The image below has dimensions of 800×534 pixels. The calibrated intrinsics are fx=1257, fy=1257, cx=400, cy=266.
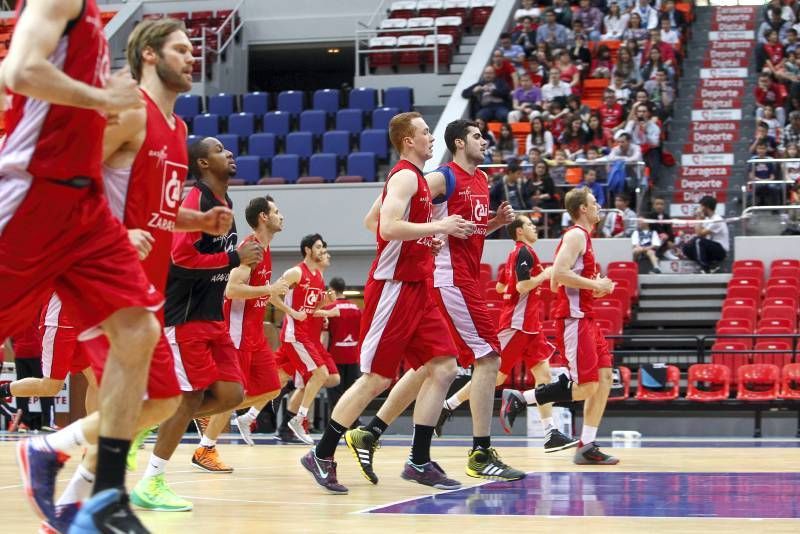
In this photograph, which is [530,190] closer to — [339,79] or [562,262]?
[562,262]

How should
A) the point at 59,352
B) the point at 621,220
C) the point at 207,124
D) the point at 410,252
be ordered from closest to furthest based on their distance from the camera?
the point at 410,252, the point at 59,352, the point at 621,220, the point at 207,124

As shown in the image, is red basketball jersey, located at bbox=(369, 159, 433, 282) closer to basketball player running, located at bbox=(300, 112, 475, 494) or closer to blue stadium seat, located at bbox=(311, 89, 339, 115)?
basketball player running, located at bbox=(300, 112, 475, 494)

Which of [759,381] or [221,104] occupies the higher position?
[221,104]

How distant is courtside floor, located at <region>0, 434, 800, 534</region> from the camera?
17.4 ft

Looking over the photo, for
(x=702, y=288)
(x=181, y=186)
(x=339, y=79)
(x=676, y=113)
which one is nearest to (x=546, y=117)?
(x=676, y=113)

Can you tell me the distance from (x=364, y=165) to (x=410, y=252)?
42.5 ft

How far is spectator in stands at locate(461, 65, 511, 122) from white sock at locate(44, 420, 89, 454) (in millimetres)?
16290

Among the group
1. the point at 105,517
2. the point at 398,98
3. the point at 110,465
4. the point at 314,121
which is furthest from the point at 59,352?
the point at 398,98

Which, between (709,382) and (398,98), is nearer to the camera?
(709,382)

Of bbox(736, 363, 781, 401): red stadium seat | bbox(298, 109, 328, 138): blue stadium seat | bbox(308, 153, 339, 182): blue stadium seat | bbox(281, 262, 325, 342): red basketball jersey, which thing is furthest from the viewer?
bbox(298, 109, 328, 138): blue stadium seat

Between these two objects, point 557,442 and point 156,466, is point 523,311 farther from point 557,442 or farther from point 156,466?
point 156,466

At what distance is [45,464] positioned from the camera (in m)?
4.33

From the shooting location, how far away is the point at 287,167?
20484 millimetres

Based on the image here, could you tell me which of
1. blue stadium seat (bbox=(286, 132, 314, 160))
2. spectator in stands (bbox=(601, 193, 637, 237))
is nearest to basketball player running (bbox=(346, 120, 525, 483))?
spectator in stands (bbox=(601, 193, 637, 237))
